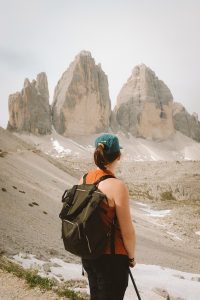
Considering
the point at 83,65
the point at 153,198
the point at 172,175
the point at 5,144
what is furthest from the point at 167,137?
the point at 5,144

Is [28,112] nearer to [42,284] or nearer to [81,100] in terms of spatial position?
[81,100]

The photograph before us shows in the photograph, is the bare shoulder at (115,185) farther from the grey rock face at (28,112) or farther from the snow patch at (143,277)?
the grey rock face at (28,112)

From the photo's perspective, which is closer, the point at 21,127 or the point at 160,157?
the point at 21,127

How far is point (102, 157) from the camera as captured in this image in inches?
174

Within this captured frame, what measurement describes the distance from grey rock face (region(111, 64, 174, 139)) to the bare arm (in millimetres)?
141152

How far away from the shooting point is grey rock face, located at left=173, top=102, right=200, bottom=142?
6211 inches

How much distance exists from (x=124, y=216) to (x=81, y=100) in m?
135

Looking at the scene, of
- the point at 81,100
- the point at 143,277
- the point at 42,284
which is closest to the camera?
the point at 42,284

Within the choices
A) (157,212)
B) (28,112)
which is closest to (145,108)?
(28,112)

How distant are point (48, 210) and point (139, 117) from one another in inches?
5139

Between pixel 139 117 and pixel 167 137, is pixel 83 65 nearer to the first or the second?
pixel 139 117

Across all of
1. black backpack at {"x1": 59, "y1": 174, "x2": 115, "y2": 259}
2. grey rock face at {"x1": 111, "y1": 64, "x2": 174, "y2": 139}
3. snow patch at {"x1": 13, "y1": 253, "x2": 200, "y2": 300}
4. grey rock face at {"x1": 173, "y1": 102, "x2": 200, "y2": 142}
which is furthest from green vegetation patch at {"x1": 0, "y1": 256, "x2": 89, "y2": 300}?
grey rock face at {"x1": 173, "y1": 102, "x2": 200, "y2": 142}

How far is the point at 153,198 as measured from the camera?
5197cm

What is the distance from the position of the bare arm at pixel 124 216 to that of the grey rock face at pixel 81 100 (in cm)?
Result: 12772
